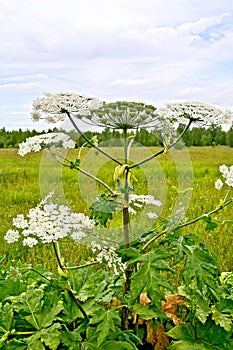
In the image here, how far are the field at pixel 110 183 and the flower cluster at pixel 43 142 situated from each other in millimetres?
129

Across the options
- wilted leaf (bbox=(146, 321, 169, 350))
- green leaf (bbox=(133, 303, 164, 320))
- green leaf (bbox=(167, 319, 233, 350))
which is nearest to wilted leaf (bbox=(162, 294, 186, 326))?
wilted leaf (bbox=(146, 321, 169, 350))

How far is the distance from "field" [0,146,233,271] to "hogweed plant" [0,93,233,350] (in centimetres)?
13

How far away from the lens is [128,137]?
2084 millimetres

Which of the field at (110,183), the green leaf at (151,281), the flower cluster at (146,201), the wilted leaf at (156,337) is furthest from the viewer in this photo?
the wilted leaf at (156,337)

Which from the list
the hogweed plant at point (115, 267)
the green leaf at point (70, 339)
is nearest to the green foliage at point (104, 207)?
the hogweed plant at point (115, 267)

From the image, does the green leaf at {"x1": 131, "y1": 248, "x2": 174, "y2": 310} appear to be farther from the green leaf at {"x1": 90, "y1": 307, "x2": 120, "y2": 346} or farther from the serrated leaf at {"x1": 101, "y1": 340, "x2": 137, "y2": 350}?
the serrated leaf at {"x1": 101, "y1": 340, "x2": 137, "y2": 350}

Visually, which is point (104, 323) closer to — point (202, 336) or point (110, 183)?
point (202, 336)

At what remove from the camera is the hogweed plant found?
6.41ft

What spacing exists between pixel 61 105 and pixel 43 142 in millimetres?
227

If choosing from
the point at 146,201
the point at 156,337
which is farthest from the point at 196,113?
the point at 156,337

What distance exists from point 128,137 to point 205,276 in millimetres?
678

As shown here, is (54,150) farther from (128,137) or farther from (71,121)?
(128,137)

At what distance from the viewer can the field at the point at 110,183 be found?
7.79 ft

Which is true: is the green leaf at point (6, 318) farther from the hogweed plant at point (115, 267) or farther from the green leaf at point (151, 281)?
the green leaf at point (151, 281)
